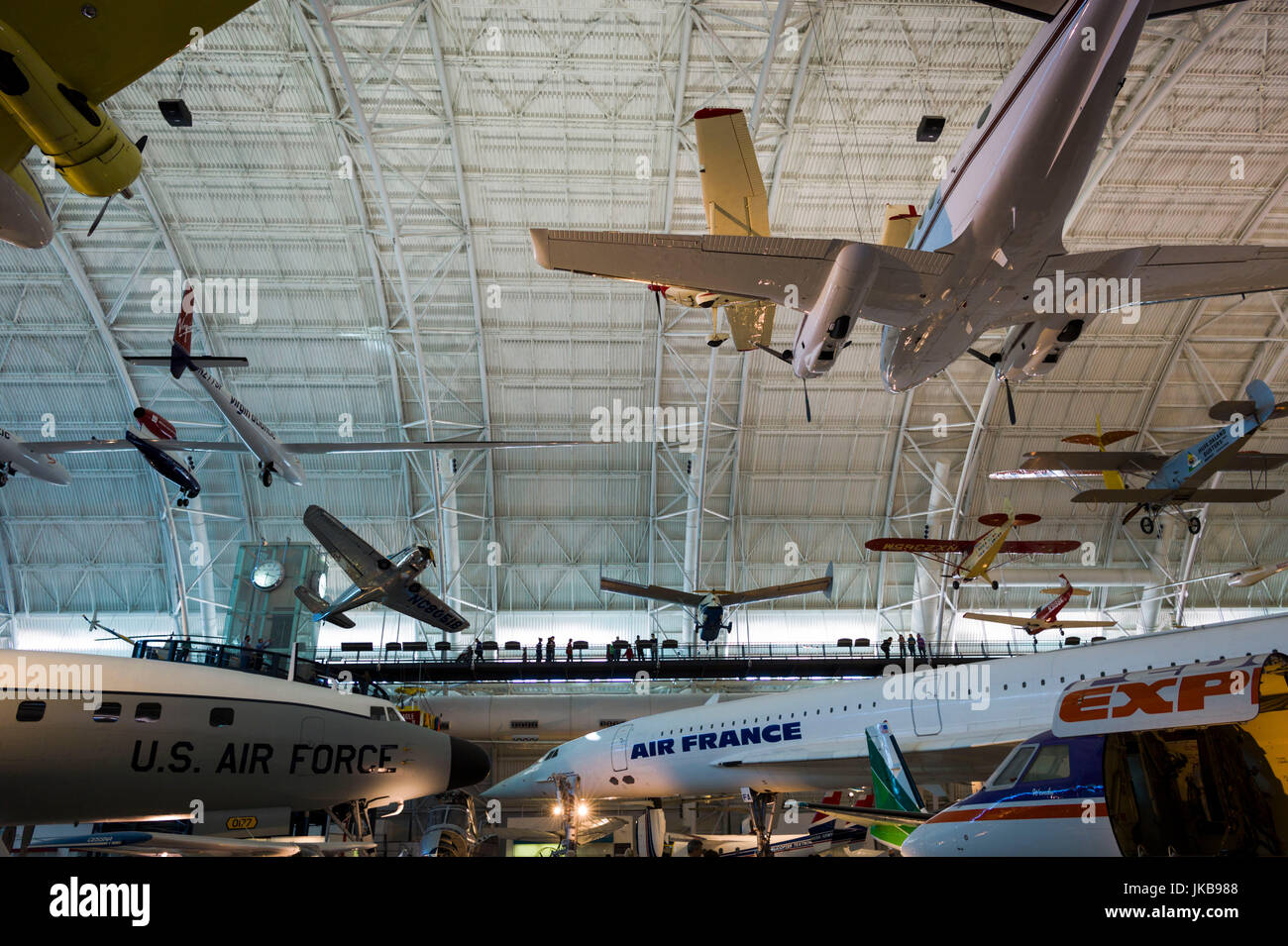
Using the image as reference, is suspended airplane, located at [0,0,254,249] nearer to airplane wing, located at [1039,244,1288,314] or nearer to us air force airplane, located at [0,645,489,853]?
us air force airplane, located at [0,645,489,853]

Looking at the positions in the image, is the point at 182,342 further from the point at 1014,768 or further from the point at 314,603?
the point at 1014,768

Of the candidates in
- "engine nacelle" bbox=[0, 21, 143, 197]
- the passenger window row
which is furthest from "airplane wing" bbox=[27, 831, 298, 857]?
"engine nacelle" bbox=[0, 21, 143, 197]

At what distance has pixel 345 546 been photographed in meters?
19.5

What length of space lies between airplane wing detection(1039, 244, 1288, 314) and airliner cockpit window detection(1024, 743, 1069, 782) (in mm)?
7573

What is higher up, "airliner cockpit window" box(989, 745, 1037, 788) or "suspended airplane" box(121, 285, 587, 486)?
"suspended airplane" box(121, 285, 587, 486)

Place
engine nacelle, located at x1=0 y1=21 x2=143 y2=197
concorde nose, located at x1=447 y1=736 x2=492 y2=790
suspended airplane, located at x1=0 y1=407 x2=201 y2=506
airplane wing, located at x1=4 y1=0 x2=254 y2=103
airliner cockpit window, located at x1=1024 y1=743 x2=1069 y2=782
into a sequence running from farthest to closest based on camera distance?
suspended airplane, located at x1=0 y1=407 x2=201 y2=506 < concorde nose, located at x1=447 y1=736 x2=492 y2=790 < engine nacelle, located at x1=0 y1=21 x2=143 y2=197 < airplane wing, located at x1=4 y1=0 x2=254 y2=103 < airliner cockpit window, located at x1=1024 y1=743 x2=1069 y2=782

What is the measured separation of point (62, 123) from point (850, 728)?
589 inches

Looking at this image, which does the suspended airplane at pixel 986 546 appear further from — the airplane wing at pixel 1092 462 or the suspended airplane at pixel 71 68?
the suspended airplane at pixel 71 68

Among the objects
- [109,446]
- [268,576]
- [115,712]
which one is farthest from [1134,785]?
[268,576]

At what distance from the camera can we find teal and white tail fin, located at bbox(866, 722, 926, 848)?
462 inches

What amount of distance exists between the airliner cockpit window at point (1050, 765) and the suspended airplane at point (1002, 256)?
6.77 m
